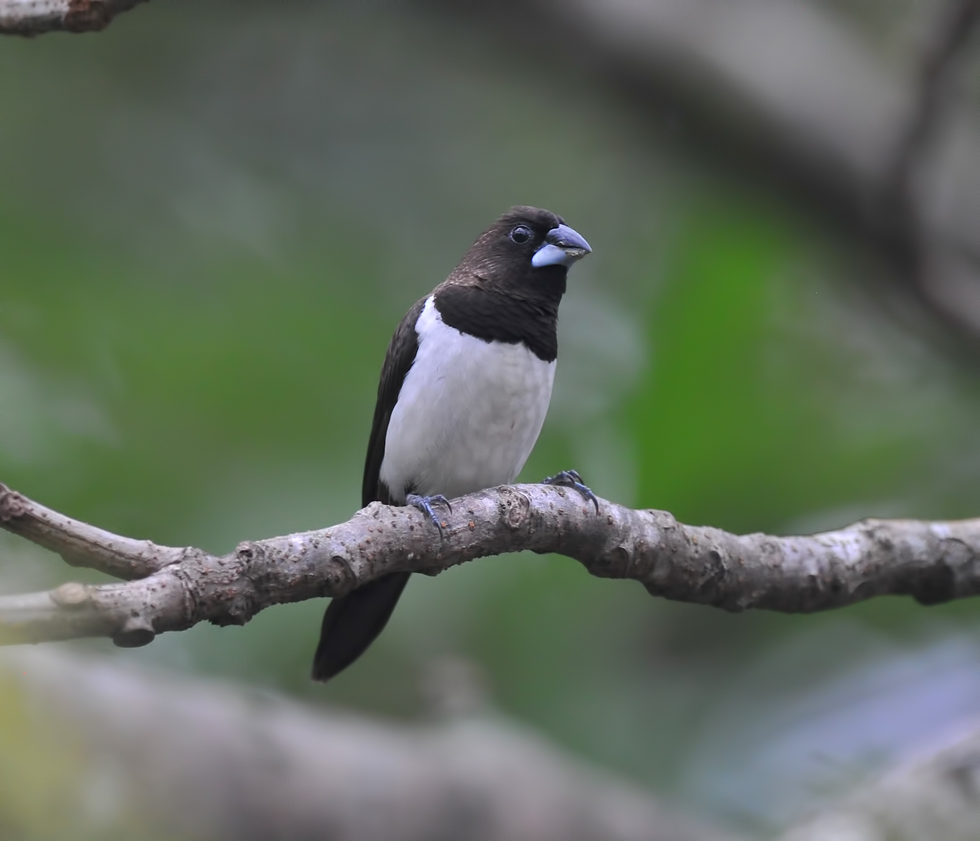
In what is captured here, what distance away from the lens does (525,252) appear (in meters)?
3.82

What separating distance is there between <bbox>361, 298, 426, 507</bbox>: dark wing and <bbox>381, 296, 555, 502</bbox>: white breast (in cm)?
5

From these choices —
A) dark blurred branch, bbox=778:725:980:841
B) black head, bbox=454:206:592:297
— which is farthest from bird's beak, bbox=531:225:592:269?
dark blurred branch, bbox=778:725:980:841

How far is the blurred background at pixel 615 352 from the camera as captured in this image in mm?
4117

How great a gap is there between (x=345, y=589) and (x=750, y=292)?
9.23ft

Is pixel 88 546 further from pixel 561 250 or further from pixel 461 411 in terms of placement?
pixel 561 250

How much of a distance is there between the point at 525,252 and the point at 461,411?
74cm

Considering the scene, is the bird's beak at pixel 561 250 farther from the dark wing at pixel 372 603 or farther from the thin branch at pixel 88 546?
the thin branch at pixel 88 546

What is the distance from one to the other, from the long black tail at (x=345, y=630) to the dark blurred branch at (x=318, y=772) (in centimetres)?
36

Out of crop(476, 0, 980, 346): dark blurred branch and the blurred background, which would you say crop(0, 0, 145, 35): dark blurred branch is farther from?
crop(476, 0, 980, 346): dark blurred branch

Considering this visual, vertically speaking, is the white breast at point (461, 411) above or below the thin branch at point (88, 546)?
above

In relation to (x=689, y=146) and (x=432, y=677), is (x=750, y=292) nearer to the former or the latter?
(x=689, y=146)

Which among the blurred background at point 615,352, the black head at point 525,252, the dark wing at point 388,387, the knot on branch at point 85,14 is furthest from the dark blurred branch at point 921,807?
the knot on branch at point 85,14

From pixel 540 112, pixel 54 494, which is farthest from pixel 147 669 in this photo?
pixel 540 112

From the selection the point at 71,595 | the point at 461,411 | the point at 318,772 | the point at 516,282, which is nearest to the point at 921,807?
the point at 461,411
